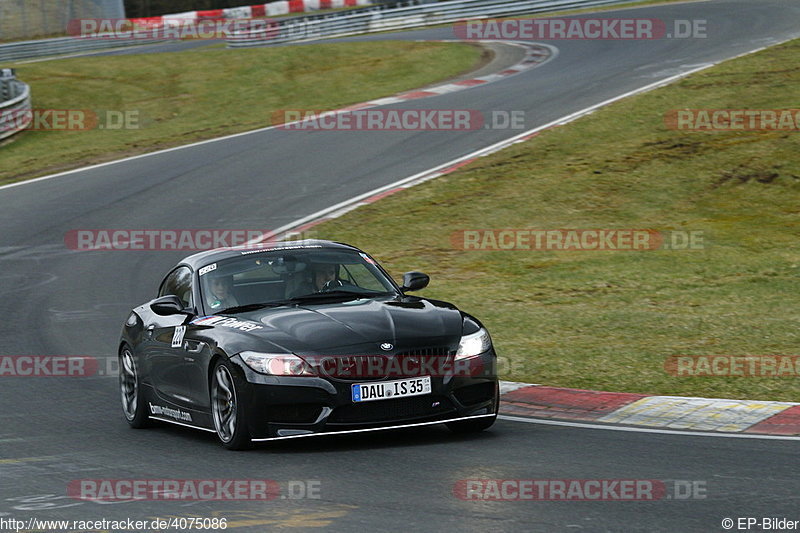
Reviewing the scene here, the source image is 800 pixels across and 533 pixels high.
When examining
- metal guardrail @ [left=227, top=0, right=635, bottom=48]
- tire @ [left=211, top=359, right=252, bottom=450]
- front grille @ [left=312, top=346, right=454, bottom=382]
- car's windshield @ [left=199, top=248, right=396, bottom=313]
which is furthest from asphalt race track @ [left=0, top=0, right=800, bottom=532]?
metal guardrail @ [left=227, top=0, right=635, bottom=48]

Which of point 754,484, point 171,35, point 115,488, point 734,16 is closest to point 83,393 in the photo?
point 115,488

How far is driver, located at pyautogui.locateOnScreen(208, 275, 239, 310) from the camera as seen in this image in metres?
8.94

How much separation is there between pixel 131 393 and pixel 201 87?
82.1ft

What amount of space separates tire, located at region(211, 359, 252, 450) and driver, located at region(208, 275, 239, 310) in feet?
2.48

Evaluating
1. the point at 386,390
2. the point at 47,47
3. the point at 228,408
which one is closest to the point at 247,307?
the point at 228,408

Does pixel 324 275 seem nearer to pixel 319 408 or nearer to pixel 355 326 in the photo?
pixel 355 326

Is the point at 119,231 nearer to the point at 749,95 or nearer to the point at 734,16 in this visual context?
the point at 749,95

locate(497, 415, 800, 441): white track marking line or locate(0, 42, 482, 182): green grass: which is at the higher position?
locate(497, 415, 800, 441): white track marking line

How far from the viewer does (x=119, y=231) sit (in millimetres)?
19094

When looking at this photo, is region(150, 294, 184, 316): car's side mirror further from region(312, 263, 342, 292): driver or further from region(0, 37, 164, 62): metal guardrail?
region(0, 37, 164, 62): metal guardrail

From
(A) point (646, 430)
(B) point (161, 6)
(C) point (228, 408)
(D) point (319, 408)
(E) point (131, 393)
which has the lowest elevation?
(B) point (161, 6)

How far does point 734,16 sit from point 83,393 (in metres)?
29.3

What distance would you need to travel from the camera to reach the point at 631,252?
16484 millimetres

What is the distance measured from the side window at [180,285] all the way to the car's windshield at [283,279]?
0.62 ft
